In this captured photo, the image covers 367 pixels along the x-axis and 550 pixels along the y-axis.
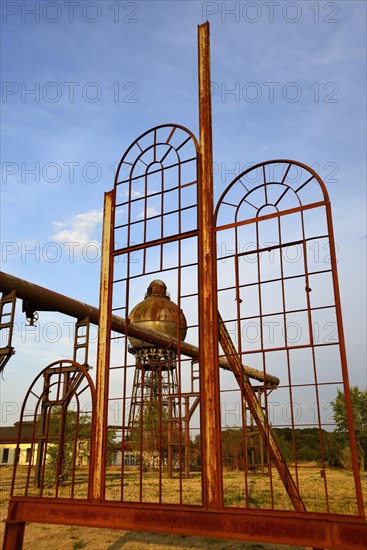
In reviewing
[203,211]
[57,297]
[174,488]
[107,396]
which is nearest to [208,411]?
[107,396]

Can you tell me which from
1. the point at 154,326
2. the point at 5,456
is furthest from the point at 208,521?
the point at 5,456

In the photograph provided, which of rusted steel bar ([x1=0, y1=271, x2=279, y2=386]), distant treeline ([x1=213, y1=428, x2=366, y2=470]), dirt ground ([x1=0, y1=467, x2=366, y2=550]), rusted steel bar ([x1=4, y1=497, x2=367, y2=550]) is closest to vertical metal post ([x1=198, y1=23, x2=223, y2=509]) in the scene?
rusted steel bar ([x1=4, y1=497, x2=367, y2=550])

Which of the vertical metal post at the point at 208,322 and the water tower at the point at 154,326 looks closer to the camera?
the vertical metal post at the point at 208,322

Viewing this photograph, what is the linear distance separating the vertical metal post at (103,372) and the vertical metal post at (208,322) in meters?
1.83

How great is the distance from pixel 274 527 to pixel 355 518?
0.82m

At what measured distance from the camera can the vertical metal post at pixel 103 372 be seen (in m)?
7.00

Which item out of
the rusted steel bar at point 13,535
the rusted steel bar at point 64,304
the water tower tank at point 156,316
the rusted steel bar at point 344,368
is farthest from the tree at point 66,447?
the rusted steel bar at point 344,368

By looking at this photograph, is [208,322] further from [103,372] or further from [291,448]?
[291,448]

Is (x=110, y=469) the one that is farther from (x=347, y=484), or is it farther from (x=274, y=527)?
(x=274, y=527)

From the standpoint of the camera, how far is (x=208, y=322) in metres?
6.38

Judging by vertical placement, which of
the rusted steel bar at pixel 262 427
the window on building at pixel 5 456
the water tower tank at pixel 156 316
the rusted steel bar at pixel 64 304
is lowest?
the window on building at pixel 5 456

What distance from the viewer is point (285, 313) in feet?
20.3

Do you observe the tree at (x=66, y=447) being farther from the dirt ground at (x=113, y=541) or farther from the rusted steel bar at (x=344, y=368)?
the rusted steel bar at (x=344, y=368)

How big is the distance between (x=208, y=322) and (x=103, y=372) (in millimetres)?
2076
